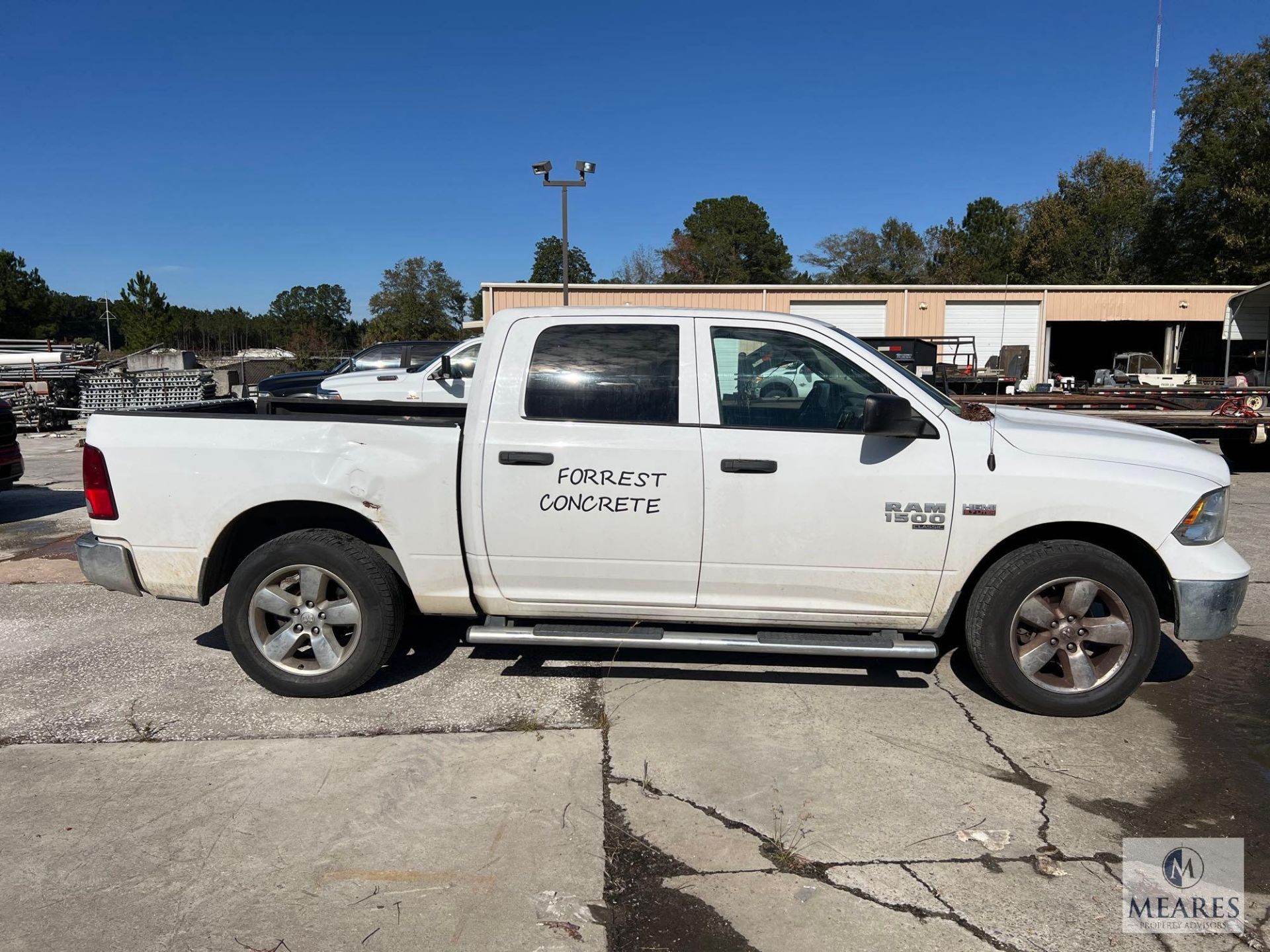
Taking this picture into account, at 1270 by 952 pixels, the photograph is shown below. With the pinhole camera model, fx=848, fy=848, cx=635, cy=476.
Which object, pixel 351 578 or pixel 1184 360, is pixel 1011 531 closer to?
pixel 351 578

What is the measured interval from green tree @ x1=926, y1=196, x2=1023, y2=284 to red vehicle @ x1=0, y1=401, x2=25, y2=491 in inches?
2420

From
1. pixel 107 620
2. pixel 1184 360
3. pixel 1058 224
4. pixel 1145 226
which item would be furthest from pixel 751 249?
pixel 107 620

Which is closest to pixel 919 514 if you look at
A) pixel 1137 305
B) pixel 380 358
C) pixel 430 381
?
pixel 430 381

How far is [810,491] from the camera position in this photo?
3.91 m

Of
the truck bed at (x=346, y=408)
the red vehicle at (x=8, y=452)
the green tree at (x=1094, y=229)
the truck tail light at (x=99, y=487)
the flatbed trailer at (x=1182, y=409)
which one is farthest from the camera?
the green tree at (x=1094, y=229)

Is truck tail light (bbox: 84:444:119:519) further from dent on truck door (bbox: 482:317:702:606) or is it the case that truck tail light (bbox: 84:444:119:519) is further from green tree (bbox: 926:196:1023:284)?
green tree (bbox: 926:196:1023:284)

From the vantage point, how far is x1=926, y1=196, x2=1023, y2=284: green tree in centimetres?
6381

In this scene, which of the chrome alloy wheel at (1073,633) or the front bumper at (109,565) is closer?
the chrome alloy wheel at (1073,633)

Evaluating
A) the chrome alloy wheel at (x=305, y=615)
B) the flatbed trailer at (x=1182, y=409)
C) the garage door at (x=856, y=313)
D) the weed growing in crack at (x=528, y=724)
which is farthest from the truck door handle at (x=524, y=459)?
the garage door at (x=856, y=313)

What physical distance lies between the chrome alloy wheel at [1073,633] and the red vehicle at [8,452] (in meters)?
9.40

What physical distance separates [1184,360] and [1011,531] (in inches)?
1740

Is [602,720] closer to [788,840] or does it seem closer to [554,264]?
[788,840]
